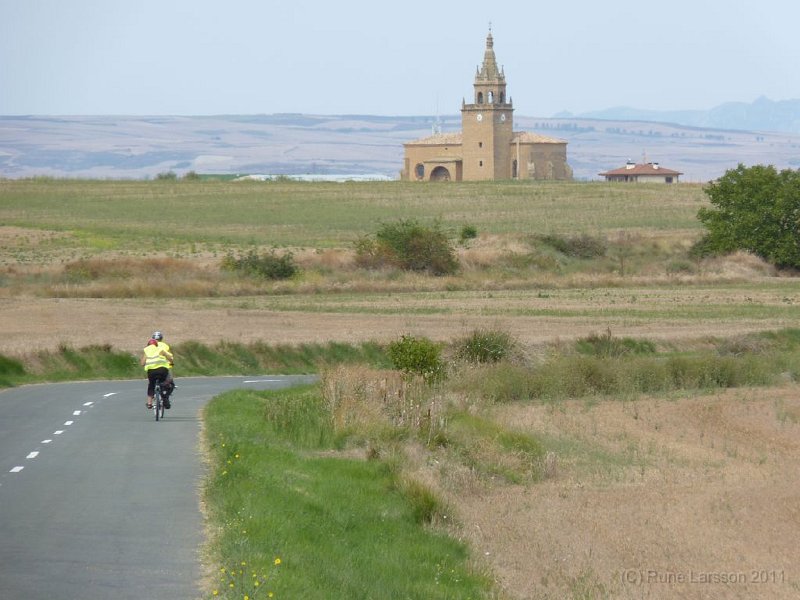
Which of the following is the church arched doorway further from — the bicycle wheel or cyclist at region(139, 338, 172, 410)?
the bicycle wheel

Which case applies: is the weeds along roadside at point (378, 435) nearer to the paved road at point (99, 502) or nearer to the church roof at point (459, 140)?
the paved road at point (99, 502)

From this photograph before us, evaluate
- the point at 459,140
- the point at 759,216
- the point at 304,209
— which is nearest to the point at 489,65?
the point at 459,140

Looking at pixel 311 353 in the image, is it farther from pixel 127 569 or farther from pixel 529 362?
pixel 127 569

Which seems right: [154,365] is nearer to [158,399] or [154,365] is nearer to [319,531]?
[158,399]

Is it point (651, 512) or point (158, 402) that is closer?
point (651, 512)

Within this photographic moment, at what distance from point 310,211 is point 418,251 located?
50.3 meters

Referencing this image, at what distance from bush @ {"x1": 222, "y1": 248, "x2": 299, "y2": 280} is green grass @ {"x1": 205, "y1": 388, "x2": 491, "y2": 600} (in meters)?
39.7

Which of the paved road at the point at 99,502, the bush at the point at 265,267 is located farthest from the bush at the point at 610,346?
the bush at the point at 265,267

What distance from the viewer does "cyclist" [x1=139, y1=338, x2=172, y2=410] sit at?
26.1 meters

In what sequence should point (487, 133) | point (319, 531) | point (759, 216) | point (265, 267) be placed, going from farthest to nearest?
point (487, 133), point (759, 216), point (265, 267), point (319, 531)

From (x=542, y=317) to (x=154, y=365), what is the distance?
23.6m

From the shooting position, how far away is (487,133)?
158500 millimetres

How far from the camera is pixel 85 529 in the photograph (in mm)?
15203

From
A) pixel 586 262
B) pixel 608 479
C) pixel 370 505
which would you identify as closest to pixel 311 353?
pixel 608 479
